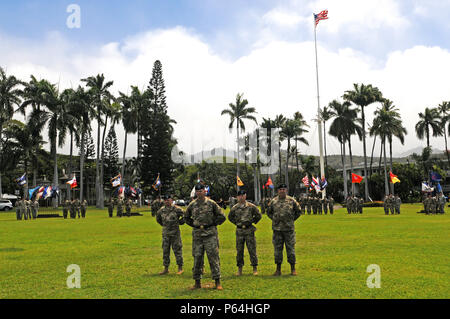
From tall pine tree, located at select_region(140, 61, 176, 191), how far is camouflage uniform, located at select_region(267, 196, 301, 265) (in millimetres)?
54854

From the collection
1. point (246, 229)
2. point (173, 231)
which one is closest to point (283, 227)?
point (246, 229)

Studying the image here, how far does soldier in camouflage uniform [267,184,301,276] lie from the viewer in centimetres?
932

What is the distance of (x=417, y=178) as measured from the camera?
73688 mm

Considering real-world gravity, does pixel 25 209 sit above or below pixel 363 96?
below

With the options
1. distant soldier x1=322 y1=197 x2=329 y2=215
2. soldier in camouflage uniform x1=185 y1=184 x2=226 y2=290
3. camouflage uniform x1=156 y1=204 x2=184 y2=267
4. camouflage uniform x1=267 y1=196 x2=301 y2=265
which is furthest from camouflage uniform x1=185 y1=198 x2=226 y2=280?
distant soldier x1=322 y1=197 x2=329 y2=215

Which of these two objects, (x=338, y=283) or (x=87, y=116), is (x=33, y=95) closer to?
(x=87, y=116)

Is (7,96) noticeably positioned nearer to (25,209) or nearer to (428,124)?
(25,209)

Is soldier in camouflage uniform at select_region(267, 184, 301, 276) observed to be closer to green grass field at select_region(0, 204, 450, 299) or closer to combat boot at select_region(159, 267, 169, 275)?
green grass field at select_region(0, 204, 450, 299)

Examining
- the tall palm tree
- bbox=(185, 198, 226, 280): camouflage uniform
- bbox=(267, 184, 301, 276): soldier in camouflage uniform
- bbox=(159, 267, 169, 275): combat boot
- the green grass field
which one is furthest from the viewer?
the tall palm tree

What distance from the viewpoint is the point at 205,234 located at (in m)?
8.12

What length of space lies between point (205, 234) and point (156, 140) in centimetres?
5705

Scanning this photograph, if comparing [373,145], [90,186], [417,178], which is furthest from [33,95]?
[417,178]

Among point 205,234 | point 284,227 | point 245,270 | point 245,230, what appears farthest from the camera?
point 245,270
